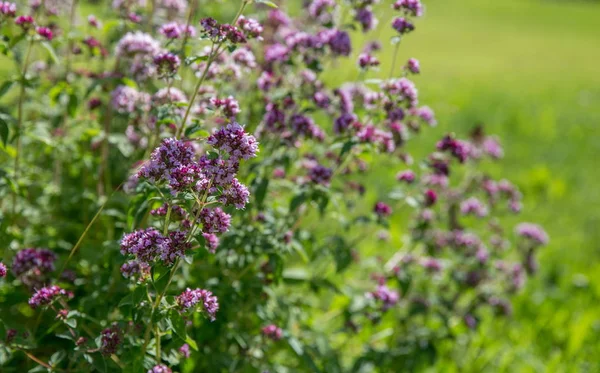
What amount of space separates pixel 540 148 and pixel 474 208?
218 inches

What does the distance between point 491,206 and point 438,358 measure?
119 cm

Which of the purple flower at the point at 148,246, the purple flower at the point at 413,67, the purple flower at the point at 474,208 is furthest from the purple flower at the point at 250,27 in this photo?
the purple flower at the point at 474,208

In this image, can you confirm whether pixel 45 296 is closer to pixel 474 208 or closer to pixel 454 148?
pixel 454 148

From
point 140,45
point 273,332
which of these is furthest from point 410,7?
point 273,332

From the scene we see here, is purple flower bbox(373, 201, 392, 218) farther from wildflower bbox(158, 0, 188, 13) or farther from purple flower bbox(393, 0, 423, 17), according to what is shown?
wildflower bbox(158, 0, 188, 13)

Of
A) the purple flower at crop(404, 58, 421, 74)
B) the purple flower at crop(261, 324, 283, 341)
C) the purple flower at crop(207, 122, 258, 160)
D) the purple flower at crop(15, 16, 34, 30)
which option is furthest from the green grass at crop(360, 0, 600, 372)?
the purple flower at crop(15, 16, 34, 30)

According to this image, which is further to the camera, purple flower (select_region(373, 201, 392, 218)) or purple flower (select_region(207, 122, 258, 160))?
purple flower (select_region(373, 201, 392, 218))

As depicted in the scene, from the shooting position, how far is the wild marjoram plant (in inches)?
94.6

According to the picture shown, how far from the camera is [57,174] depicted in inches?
155

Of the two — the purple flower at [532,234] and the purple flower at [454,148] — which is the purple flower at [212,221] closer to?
the purple flower at [454,148]

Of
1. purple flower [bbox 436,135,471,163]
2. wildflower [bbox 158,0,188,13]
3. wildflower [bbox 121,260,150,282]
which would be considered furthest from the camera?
wildflower [bbox 158,0,188,13]

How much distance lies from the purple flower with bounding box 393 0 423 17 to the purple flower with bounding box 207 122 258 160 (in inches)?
60.8

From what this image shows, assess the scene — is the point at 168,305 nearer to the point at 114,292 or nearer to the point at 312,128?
the point at 114,292

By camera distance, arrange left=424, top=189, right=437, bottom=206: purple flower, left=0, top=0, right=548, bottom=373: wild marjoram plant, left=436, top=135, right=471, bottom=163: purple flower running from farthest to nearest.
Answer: left=424, top=189, right=437, bottom=206: purple flower → left=436, top=135, right=471, bottom=163: purple flower → left=0, top=0, right=548, bottom=373: wild marjoram plant
